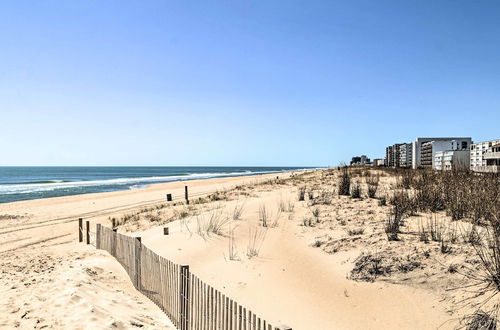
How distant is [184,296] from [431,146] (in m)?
56.1

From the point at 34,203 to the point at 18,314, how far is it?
28195 mm

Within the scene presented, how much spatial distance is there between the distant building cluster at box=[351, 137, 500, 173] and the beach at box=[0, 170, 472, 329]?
21.7ft

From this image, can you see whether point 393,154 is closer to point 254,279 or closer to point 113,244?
point 113,244

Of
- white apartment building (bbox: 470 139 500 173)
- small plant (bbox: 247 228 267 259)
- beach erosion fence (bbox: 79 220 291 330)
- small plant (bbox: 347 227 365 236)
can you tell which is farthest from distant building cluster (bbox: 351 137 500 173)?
beach erosion fence (bbox: 79 220 291 330)

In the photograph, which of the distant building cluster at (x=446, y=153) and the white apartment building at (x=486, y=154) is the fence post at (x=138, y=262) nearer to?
the distant building cluster at (x=446, y=153)

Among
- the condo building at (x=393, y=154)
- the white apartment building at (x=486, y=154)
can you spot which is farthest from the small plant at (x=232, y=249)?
the condo building at (x=393, y=154)

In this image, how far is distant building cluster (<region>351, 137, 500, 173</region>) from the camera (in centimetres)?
3590

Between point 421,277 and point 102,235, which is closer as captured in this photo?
point 421,277

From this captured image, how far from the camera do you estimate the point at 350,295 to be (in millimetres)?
6723

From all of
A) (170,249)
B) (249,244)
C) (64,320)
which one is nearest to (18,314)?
(64,320)

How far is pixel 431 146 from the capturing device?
53.7m

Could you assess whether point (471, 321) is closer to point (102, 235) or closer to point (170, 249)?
point (170, 249)

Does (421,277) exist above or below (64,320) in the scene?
above

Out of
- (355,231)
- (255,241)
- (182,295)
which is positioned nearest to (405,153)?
(355,231)
